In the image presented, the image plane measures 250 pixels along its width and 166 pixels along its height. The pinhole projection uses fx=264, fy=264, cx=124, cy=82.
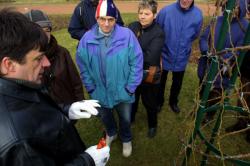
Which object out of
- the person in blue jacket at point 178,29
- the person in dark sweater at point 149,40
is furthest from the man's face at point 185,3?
the person in dark sweater at point 149,40

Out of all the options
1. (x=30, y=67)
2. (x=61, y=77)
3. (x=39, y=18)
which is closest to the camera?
(x=30, y=67)

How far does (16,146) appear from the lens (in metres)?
1.16

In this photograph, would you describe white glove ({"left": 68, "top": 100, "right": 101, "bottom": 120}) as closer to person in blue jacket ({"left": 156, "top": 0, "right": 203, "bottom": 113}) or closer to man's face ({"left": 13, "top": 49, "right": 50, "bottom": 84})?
man's face ({"left": 13, "top": 49, "right": 50, "bottom": 84})

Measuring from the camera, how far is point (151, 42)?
3043 mm

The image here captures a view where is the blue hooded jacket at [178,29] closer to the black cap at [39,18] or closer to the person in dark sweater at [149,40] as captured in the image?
the person in dark sweater at [149,40]

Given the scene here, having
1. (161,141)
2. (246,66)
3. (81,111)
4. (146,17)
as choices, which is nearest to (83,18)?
(146,17)

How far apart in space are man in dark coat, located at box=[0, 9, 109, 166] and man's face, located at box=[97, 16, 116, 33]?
3.91 feet

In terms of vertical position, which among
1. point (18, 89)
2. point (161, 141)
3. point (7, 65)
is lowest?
point (161, 141)

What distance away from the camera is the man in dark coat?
3.88 feet

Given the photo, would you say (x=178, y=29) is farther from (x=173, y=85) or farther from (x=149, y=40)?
(x=173, y=85)

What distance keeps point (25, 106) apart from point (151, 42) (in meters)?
2.00

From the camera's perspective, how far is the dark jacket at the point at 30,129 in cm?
117

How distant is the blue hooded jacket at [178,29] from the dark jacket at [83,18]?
0.68 meters

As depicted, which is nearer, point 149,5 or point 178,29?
point 149,5
